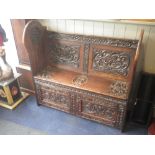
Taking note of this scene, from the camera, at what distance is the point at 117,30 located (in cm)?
184

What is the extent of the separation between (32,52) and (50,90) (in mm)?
483

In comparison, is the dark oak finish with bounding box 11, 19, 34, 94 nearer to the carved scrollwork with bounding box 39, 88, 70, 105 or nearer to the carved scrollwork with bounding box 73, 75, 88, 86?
the carved scrollwork with bounding box 39, 88, 70, 105

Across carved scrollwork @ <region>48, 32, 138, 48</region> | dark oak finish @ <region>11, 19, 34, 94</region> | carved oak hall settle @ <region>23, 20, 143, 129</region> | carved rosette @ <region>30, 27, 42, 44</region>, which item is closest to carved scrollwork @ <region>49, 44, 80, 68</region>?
carved oak hall settle @ <region>23, 20, 143, 129</region>

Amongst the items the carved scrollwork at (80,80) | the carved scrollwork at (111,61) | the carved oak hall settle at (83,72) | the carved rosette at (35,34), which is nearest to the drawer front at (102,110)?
the carved oak hall settle at (83,72)

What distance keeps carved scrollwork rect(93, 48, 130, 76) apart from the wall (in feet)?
0.63

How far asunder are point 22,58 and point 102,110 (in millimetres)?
1212

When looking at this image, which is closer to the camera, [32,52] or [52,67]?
[32,52]

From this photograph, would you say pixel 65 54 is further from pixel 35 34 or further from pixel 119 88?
pixel 119 88

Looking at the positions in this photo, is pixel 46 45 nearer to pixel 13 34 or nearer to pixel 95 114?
pixel 13 34

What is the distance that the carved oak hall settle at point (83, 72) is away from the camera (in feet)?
5.91

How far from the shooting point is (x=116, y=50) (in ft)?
6.03

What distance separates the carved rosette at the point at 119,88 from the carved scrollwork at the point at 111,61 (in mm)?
116

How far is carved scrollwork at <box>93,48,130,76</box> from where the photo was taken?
1843 mm
